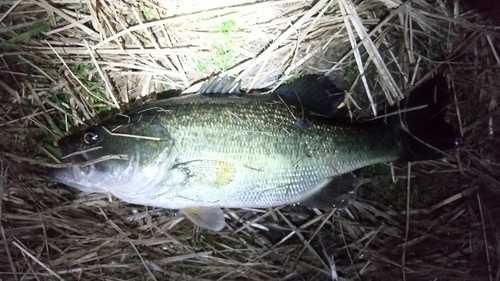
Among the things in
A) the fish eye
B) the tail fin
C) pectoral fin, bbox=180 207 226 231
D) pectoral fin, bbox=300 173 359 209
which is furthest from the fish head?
the tail fin

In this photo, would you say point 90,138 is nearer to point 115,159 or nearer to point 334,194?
point 115,159

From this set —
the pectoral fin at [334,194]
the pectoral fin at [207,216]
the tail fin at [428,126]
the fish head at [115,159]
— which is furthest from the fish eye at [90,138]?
the tail fin at [428,126]

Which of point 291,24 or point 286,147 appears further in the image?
point 291,24

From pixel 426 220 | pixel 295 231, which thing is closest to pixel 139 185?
pixel 295 231

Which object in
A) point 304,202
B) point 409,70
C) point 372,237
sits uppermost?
point 409,70

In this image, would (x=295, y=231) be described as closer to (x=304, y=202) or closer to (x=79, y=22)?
(x=304, y=202)

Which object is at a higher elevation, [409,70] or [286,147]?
[409,70]
